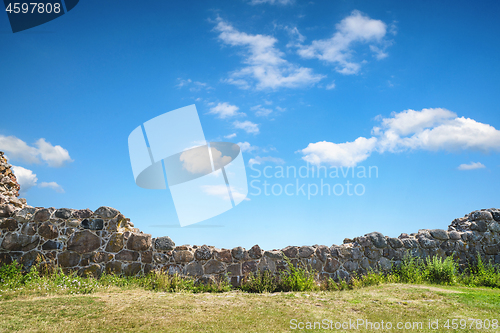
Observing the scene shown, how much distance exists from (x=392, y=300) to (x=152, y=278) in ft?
20.3

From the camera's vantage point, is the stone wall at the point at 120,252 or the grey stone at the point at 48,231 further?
the grey stone at the point at 48,231

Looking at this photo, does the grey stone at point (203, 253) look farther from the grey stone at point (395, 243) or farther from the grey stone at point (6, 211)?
the grey stone at point (395, 243)

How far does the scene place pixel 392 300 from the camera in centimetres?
755

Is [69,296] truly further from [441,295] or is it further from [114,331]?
[441,295]

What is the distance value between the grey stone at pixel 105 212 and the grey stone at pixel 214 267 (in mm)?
3189

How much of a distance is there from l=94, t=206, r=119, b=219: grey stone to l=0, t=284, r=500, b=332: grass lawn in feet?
8.07

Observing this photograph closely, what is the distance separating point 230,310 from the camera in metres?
6.68

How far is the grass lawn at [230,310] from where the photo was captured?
5.70 m

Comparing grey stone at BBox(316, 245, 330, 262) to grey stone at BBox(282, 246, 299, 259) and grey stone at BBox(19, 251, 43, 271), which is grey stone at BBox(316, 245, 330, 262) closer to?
grey stone at BBox(282, 246, 299, 259)

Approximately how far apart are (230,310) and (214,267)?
3.14 metres

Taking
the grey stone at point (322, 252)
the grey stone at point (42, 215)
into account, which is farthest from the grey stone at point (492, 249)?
the grey stone at point (42, 215)

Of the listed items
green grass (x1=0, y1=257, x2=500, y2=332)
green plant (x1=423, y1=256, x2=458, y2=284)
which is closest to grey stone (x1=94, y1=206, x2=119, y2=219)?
green grass (x1=0, y1=257, x2=500, y2=332)

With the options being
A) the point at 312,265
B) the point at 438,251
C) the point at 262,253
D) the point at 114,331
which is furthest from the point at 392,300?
the point at 114,331

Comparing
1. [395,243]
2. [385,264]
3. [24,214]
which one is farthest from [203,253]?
[395,243]
